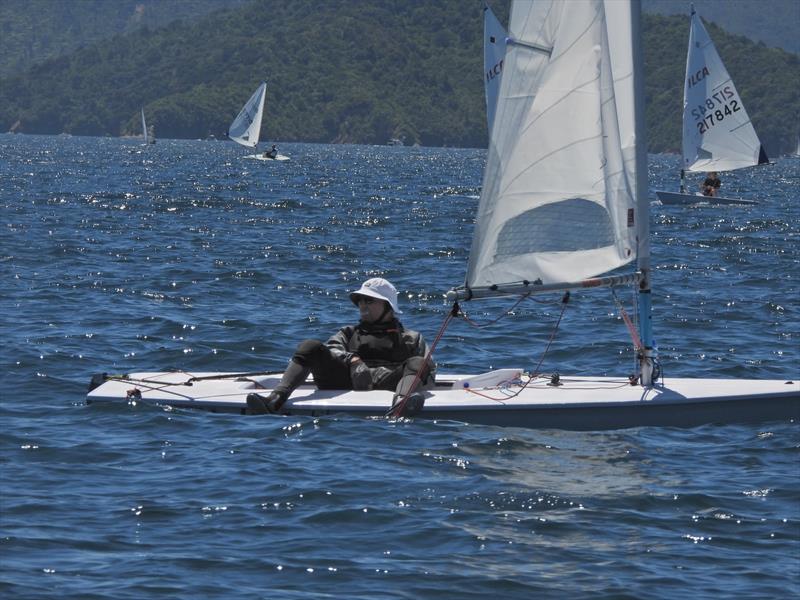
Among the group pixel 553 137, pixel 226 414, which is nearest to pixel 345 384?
pixel 226 414

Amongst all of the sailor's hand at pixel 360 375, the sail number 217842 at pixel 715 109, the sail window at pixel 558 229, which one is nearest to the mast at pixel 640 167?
the sail window at pixel 558 229

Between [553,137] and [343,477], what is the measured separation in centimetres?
377

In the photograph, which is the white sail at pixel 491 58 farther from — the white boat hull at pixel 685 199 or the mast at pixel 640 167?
the mast at pixel 640 167

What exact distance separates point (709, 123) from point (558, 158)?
116 ft

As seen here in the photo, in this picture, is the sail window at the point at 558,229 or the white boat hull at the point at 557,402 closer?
the white boat hull at the point at 557,402

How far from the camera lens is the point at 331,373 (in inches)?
538

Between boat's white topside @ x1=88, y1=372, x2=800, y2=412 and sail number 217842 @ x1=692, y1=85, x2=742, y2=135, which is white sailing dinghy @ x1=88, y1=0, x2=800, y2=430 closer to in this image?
boat's white topside @ x1=88, y1=372, x2=800, y2=412

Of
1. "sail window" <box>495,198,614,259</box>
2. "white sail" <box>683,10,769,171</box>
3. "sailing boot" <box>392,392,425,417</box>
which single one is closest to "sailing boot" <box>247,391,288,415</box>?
"sailing boot" <box>392,392,425,417</box>

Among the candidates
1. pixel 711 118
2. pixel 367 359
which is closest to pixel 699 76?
pixel 711 118

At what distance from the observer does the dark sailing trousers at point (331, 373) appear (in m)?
13.2

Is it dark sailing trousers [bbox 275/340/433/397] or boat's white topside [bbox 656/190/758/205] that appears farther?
boat's white topside [bbox 656/190/758/205]

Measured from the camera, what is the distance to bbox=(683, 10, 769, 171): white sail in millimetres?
46156

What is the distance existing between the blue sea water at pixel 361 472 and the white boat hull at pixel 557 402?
0.18 m

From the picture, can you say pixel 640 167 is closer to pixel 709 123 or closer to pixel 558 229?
pixel 558 229
